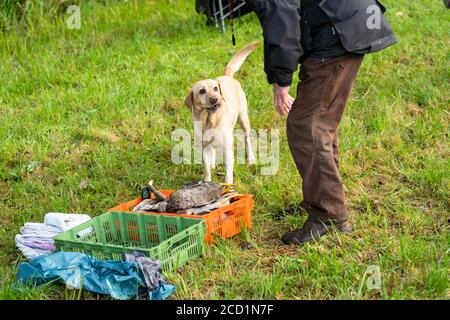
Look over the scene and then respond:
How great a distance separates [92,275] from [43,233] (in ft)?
3.03

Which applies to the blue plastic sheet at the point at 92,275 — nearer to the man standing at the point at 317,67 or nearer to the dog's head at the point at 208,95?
the man standing at the point at 317,67

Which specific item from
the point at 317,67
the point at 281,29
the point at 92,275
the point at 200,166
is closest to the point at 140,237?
the point at 92,275

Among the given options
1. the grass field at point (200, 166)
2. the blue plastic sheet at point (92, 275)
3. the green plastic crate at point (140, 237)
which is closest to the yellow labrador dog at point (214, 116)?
the grass field at point (200, 166)

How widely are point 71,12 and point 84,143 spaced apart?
357 centimetres

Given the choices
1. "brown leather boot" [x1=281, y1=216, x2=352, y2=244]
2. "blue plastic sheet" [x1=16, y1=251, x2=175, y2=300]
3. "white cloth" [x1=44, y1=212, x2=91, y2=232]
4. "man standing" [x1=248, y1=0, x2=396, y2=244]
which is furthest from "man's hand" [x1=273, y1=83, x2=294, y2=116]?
"white cloth" [x1=44, y1=212, x2=91, y2=232]

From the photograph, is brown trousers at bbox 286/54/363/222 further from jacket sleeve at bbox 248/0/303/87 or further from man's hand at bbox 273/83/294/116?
jacket sleeve at bbox 248/0/303/87

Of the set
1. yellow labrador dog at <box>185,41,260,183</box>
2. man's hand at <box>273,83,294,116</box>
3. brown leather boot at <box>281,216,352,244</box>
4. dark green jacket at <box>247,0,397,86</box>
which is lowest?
brown leather boot at <box>281,216,352,244</box>

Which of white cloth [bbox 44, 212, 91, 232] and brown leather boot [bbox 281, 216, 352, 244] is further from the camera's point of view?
white cloth [bbox 44, 212, 91, 232]

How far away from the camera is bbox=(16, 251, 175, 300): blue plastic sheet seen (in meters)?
4.01

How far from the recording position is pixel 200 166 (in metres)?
6.27

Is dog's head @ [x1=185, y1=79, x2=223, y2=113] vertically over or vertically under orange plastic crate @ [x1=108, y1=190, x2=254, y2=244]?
over

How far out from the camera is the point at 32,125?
278 inches
